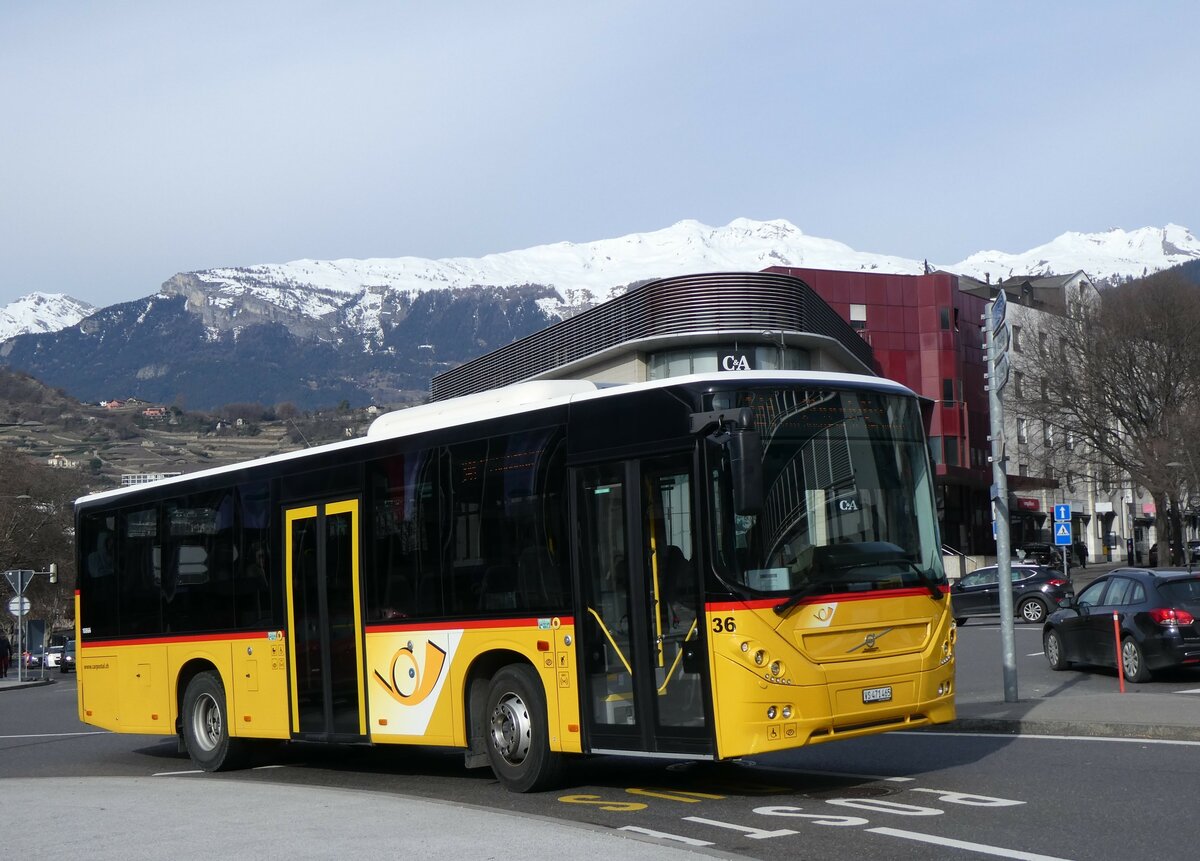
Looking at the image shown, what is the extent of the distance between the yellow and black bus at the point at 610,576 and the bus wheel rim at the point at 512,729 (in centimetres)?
2

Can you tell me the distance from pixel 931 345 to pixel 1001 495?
68.8 metres

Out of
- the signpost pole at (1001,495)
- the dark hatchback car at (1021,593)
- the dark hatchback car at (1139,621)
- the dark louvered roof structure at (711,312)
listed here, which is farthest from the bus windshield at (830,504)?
the dark louvered roof structure at (711,312)

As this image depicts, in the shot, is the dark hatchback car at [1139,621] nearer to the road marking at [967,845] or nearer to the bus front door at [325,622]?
the bus front door at [325,622]

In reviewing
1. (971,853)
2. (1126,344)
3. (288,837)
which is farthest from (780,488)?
(1126,344)

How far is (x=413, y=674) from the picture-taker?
495 inches

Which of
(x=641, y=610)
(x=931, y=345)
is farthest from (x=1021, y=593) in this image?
(x=931, y=345)

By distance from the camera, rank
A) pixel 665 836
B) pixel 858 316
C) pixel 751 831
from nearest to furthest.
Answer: pixel 665 836 < pixel 751 831 < pixel 858 316

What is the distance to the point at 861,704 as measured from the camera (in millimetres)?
10266

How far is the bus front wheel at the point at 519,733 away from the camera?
11266mm

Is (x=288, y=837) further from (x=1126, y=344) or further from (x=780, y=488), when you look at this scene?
(x=1126, y=344)

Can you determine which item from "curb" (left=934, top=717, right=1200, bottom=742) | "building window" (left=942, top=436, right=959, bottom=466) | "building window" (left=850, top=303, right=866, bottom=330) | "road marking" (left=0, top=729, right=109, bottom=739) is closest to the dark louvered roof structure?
"building window" (left=850, top=303, right=866, bottom=330)

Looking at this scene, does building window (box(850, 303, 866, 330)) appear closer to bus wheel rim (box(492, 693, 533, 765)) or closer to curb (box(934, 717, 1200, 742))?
curb (box(934, 717, 1200, 742))

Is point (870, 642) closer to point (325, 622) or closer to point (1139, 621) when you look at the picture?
point (325, 622)

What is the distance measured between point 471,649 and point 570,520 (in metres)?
1.60
